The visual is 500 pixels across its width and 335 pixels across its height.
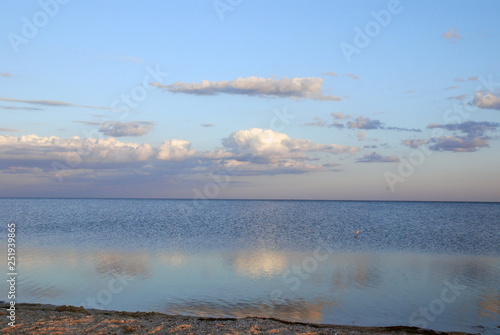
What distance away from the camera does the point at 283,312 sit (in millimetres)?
15414

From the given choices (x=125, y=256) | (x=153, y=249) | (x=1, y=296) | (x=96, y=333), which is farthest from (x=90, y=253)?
(x=96, y=333)

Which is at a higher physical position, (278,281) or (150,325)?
(278,281)

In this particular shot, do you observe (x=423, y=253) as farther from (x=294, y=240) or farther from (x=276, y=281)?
(x=276, y=281)

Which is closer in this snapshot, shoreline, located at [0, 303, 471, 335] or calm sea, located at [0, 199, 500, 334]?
shoreline, located at [0, 303, 471, 335]

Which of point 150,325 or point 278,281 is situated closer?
point 150,325

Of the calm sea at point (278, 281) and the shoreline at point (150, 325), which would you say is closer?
the shoreline at point (150, 325)

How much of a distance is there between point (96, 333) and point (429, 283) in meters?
16.5

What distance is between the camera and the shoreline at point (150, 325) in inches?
470

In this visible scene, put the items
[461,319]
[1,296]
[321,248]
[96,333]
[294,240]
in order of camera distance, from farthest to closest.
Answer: [294,240]
[321,248]
[1,296]
[461,319]
[96,333]

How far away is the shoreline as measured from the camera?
11.9 meters

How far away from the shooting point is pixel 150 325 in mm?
12586

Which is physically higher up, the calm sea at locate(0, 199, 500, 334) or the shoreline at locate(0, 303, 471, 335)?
the calm sea at locate(0, 199, 500, 334)

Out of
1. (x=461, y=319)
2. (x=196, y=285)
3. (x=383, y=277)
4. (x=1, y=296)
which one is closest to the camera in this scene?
(x=461, y=319)

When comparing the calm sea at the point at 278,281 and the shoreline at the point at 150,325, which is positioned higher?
the calm sea at the point at 278,281
